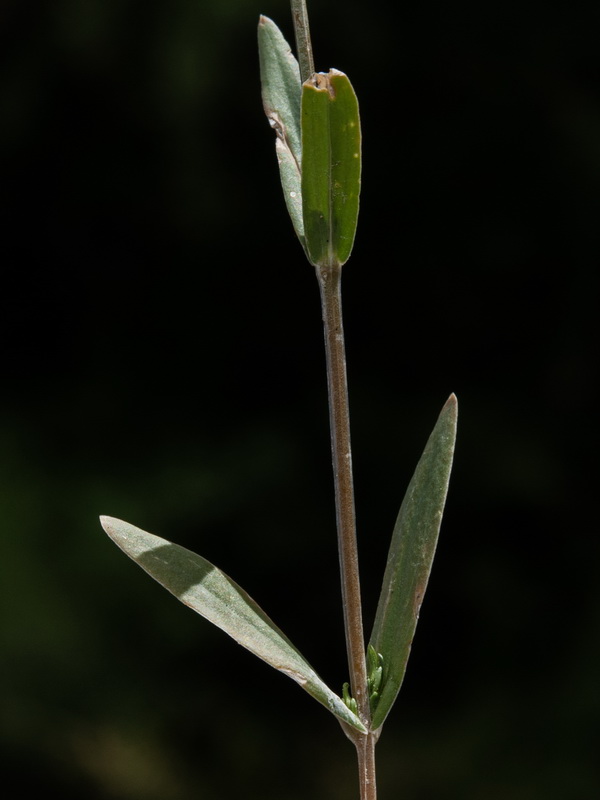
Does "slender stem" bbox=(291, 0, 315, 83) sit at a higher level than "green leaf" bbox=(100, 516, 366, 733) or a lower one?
higher

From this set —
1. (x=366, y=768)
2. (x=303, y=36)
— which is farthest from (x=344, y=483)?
(x=303, y=36)

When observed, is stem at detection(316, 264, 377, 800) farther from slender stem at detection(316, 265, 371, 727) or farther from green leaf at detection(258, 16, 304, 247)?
green leaf at detection(258, 16, 304, 247)

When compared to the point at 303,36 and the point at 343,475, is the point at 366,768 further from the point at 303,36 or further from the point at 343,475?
the point at 303,36

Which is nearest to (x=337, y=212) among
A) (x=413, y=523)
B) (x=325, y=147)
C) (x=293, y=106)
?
(x=325, y=147)

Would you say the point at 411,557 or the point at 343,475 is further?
the point at 411,557

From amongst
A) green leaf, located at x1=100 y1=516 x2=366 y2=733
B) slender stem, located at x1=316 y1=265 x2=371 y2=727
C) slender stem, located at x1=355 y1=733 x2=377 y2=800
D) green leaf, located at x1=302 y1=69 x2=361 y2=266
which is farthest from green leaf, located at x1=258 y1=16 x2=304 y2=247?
slender stem, located at x1=355 y1=733 x2=377 y2=800

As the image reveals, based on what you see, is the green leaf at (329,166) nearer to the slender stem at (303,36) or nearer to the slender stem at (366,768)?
the slender stem at (303,36)

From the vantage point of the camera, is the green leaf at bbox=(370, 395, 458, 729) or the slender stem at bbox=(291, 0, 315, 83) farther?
the green leaf at bbox=(370, 395, 458, 729)
